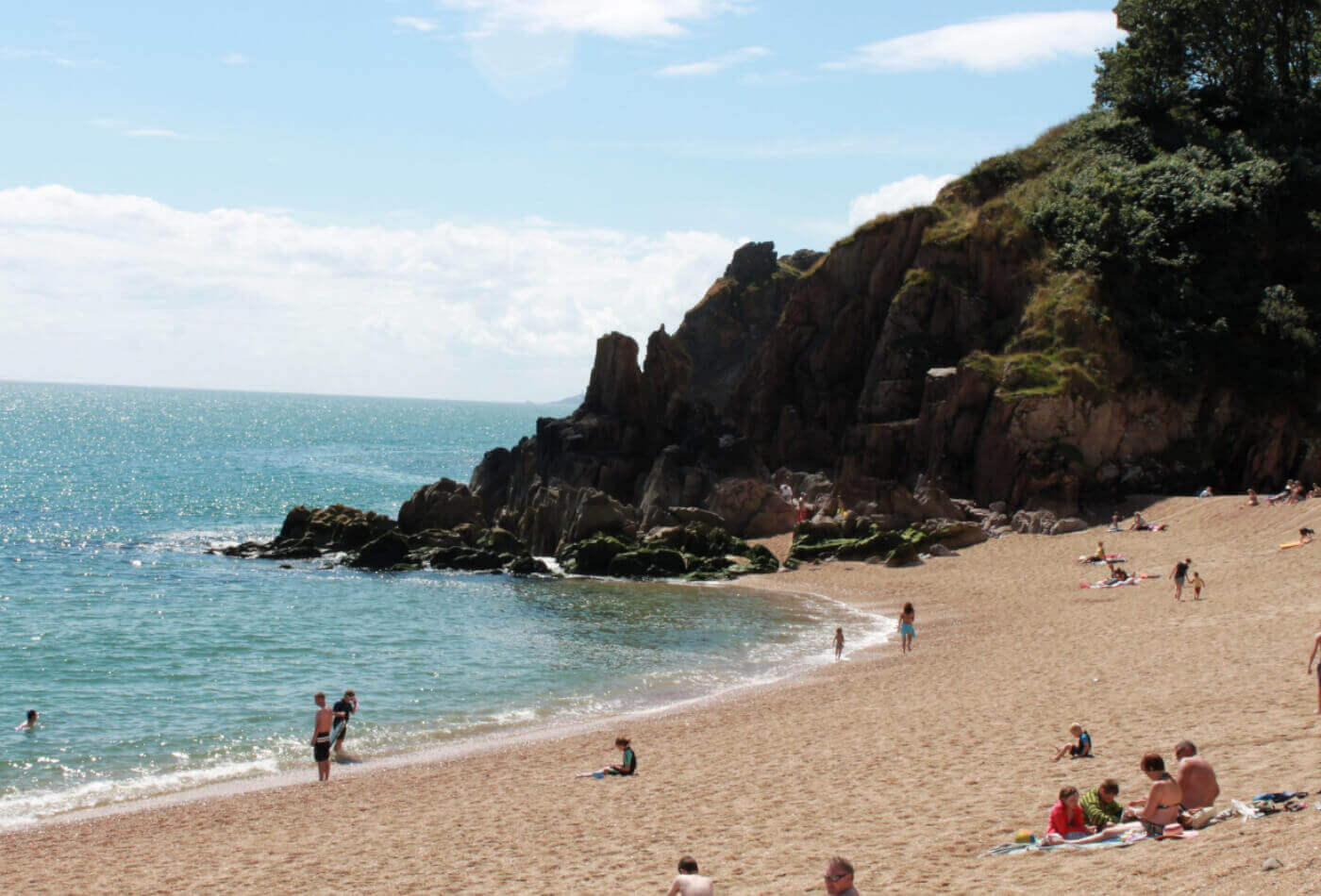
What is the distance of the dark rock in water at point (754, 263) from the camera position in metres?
86.1

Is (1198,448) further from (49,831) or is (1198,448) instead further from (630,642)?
(49,831)

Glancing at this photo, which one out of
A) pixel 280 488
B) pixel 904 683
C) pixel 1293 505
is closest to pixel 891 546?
pixel 1293 505

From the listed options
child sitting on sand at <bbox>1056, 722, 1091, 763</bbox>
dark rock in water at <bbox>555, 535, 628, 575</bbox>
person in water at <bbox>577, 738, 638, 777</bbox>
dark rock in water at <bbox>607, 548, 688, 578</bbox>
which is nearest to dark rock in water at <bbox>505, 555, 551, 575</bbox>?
dark rock in water at <bbox>555, 535, 628, 575</bbox>

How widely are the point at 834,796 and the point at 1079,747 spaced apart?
3439mm

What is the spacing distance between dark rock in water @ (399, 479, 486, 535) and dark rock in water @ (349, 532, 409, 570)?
3749 mm

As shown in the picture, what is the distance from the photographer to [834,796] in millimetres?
14742

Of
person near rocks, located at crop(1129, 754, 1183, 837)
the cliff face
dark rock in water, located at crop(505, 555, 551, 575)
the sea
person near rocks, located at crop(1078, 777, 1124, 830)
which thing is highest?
the cliff face

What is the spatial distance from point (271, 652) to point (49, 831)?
12779 mm

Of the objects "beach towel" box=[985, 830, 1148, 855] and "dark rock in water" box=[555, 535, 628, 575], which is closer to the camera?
"beach towel" box=[985, 830, 1148, 855]

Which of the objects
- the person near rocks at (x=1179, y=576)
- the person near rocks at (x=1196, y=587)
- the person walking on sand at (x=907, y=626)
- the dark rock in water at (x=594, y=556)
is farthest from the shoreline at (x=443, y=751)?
the dark rock in water at (x=594, y=556)

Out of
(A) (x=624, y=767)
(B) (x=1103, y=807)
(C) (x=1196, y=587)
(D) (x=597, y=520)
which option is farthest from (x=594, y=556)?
(B) (x=1103, y=807)

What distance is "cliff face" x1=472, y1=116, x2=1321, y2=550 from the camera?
147 feet

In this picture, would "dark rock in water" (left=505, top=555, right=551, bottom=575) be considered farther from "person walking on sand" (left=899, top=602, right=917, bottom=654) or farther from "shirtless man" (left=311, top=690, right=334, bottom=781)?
"shirtless man" (left=311, top=690, right=334, bottom=781)

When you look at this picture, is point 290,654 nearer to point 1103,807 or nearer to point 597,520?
point 597,520
